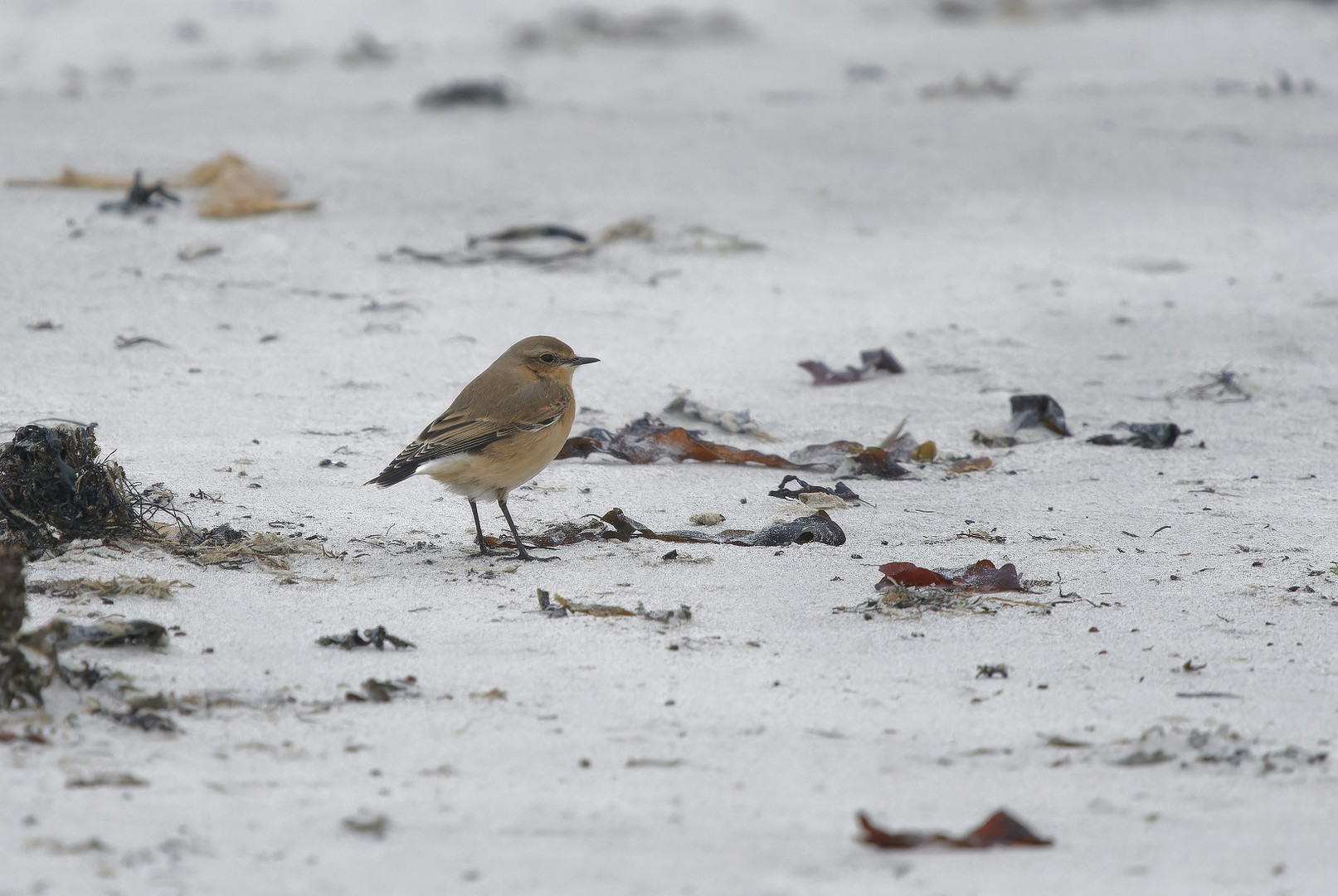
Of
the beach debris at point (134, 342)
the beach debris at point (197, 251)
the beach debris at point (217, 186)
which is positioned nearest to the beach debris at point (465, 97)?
the beach debris at point (217, 186)

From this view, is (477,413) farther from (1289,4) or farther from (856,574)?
(1289,4)

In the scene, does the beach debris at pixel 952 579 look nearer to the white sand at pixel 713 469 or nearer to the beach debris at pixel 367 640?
the white sand at pixel 713 469

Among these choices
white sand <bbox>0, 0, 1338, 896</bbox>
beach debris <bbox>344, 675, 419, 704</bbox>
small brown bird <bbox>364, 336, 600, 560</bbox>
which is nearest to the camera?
white sand <bbox>0, 0, 1338, 896</bbox>

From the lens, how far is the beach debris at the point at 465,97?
11352 millimetres

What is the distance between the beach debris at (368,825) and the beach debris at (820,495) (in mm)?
2785

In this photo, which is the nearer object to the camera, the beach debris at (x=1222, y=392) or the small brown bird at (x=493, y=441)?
the small brown bird at (x=493, y=441)

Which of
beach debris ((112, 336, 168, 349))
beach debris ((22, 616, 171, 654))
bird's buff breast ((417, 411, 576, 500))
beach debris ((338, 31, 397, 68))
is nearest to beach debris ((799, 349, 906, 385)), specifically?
bird's buff breast ((417, 411, 576, 500))

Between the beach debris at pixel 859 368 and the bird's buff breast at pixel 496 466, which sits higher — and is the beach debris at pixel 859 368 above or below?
below

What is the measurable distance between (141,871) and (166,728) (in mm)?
628

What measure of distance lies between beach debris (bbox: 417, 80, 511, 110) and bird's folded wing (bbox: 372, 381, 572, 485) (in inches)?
254

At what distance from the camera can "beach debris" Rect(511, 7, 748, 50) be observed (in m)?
15.1

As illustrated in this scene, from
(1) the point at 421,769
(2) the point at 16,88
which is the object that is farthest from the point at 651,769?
(2) the point at 16,88

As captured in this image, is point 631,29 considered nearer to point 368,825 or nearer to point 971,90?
point 971,90

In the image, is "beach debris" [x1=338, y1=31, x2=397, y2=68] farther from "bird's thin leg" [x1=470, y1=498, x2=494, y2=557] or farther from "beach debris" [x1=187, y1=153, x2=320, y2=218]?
"bird's thin leg" [x1=470, y1=498, x2=494, y2=557]
